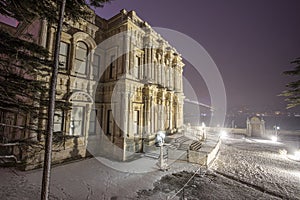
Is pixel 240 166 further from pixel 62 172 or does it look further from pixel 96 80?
pixel 96 80

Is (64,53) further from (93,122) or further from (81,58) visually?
(93,122)

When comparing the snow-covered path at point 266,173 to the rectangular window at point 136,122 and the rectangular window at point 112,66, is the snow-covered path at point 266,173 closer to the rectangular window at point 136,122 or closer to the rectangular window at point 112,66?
the rectangular window at point 136,122

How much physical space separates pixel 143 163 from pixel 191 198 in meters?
4.80

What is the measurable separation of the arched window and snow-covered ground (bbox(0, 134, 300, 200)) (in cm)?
705

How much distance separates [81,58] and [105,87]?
9.89 ft

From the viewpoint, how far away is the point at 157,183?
7762 millimetres

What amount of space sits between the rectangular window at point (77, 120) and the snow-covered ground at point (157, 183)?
2324mm

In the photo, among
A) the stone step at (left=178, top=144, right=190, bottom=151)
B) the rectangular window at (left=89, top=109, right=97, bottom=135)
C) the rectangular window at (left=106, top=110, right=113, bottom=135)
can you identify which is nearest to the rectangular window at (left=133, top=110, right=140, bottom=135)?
the rectangular window at (left=106, top=110, right=113, bottom=135)

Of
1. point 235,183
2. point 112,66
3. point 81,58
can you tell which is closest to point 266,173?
point 235,183

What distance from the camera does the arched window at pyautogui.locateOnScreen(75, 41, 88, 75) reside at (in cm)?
1158

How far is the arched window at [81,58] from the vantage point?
1158cm

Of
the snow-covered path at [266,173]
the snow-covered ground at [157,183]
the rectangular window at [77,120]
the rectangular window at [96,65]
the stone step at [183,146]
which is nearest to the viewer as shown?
the snow-covered ground at [157,183]

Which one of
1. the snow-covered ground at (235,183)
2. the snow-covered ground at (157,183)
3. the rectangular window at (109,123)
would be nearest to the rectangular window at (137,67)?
the rectangular window at (109,123)

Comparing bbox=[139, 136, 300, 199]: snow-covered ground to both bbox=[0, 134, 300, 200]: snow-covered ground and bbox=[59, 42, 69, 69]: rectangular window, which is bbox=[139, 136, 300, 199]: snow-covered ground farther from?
bbox=[59, 42, 69, 69]: rectangular window
